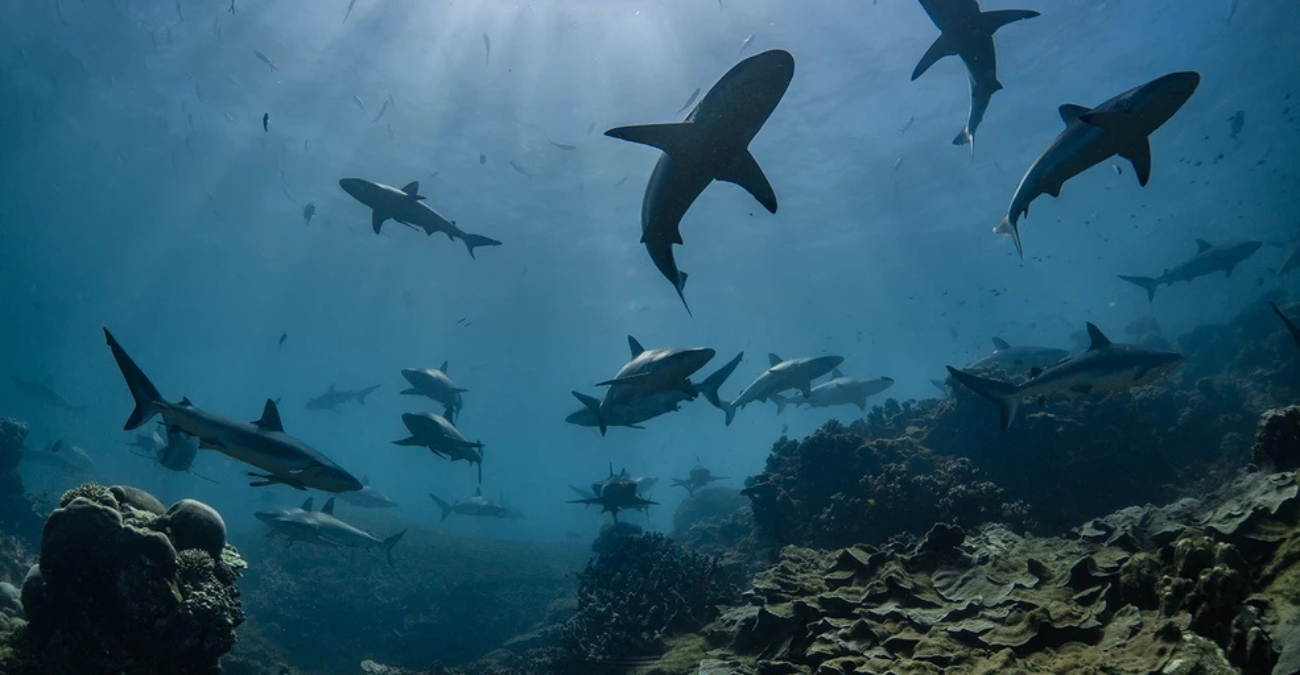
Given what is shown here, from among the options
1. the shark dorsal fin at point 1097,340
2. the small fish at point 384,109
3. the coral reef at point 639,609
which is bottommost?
the coral reef at point 639,609

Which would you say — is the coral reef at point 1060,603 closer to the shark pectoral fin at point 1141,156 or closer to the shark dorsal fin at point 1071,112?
the shark pectoral fin at point 1141,156

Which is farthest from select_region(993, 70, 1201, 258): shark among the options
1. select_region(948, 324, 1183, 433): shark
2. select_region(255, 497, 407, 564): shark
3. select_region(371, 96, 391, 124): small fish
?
select_region(371, 96, 391, 124): small fish

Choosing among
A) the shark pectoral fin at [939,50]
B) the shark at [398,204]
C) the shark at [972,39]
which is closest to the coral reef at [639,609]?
the shark at [398,204]

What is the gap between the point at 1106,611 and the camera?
381cm

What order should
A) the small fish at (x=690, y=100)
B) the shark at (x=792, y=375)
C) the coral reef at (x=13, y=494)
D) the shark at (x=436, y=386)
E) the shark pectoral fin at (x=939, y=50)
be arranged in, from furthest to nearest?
the small fish at (x=690, y=100)
the coral reef at (x=13, y=494)
the shark at (x=792, y=375)
the shark at (x=436, y=386)
the shark pectoral fin at (x=939, y=50)

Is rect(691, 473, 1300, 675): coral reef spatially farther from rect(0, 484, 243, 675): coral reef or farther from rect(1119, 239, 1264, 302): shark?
rect(1119, 239, 1264, 302): shark

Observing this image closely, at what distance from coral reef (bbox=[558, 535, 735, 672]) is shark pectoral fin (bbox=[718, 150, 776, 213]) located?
5.63 metres

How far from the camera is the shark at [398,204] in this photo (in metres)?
10.4

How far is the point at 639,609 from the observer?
786 cm

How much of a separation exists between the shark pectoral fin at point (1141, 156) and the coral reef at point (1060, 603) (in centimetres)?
331

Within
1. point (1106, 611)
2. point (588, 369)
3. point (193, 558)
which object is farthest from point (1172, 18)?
point (588, 369)

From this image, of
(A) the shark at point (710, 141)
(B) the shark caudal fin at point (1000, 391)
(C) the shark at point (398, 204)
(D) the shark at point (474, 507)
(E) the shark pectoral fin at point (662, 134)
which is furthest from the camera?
(D) the shark at point (474, 507)

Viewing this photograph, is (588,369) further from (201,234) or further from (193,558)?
Result: (193,558)

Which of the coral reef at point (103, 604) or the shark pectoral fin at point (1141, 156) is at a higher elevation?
the shark pectoral fin at point (1141, 156)
